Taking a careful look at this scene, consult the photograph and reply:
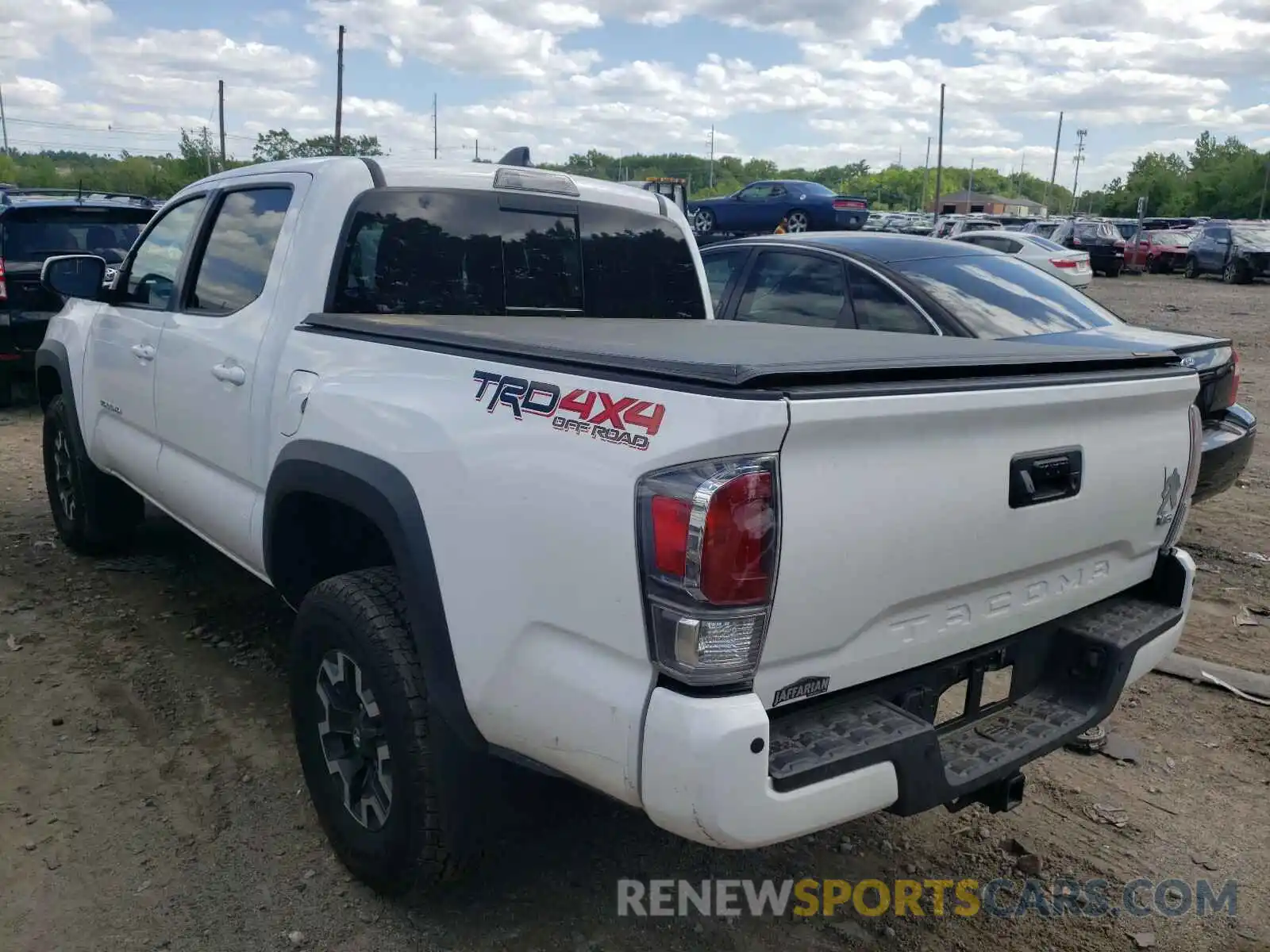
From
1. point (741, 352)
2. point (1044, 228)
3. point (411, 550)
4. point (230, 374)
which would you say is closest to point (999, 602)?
point (741, 352)

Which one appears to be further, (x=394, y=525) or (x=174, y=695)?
(x=174, y=695)

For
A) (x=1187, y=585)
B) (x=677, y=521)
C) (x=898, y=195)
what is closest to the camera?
(x=677, y=521)

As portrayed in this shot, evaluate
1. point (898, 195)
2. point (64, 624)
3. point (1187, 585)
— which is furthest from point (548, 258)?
point (898, 195)

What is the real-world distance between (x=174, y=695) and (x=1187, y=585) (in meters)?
3.56

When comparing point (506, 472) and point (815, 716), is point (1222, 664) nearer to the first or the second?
point (815, 716)

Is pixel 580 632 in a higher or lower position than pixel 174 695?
higher

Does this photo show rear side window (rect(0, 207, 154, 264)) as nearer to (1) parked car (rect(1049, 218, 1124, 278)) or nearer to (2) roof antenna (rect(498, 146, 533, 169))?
(2) roof antenna (rect(498, 146, 533, 169))

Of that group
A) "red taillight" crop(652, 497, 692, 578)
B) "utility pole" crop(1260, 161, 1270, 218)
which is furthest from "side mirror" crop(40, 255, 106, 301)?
"utility pole" crop(1260, 161, 1270, 218)

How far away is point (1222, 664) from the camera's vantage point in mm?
4457

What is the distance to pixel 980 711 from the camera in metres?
2.59

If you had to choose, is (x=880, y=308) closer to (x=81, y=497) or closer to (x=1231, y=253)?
(x=81, y=497)

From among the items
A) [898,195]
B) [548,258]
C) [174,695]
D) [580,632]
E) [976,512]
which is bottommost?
[174,695]

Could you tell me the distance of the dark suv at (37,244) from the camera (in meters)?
8.82

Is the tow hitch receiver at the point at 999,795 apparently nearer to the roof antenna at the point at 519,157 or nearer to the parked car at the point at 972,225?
the roof antenna at the point at 519,157
